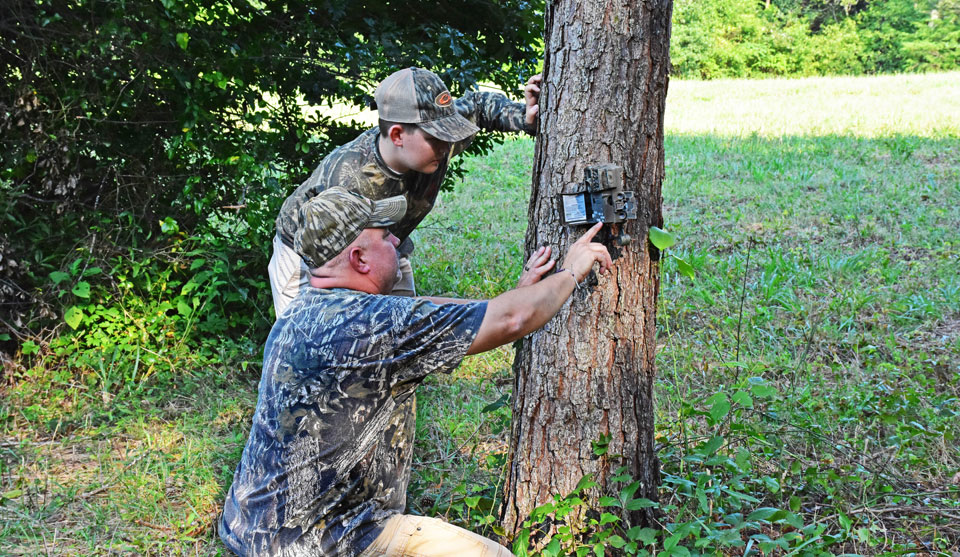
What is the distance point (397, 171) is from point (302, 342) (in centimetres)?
139

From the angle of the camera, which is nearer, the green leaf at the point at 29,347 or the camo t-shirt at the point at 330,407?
the camo t-shirt at the point at 330,407

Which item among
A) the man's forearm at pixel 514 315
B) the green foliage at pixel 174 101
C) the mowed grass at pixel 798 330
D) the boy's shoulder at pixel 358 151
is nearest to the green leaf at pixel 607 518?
the mowed grass at pixel 798 330

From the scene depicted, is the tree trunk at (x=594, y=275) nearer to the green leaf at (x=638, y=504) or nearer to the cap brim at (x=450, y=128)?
the green leaf at (x=638, y=504)

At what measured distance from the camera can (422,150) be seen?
3453 millimetres

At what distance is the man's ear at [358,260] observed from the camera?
2516 mm

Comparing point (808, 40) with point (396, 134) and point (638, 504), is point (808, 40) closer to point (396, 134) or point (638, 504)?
point (396, 134)

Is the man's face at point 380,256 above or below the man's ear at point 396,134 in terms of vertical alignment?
below

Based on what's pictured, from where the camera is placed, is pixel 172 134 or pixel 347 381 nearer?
pixel 347 381

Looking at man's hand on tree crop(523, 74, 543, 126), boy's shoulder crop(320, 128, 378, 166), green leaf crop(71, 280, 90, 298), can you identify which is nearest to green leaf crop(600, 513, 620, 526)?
man's hand on tree crop(523, 74, 543, 126)

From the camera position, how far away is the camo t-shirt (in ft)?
7.76

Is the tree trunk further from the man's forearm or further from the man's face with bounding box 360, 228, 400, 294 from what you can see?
the man's face with bounding box 360, 228, 400, 294

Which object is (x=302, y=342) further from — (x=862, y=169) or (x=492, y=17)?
(x=862, y=169)

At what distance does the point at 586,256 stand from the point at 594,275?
0.65 ft

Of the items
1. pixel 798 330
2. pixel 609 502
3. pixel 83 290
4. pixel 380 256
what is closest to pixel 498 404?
pixel 609 502
